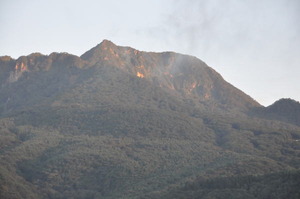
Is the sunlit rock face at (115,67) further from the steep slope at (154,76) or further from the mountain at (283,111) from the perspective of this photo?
the mountain at (283,111)

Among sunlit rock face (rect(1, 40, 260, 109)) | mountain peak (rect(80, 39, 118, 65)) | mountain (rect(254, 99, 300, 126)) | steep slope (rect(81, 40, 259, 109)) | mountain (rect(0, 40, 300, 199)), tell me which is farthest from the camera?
steep slope (rect(81, 40, 259, 109))

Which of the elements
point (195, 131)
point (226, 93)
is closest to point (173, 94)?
point (226, 93)

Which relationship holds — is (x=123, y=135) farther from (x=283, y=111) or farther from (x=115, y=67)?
(x=283, y=111)

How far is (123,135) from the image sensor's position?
129375mm

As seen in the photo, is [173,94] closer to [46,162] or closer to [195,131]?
[195,131]

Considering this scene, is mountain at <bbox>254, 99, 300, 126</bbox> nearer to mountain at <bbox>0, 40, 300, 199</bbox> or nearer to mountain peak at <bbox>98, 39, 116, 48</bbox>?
mountain at <bbox>0, 40, 300, 199</bbox>

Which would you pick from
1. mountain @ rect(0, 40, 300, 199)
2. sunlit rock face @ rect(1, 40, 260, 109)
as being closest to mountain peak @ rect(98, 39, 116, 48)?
sunlit rock face @ rect(1, 40, 260, 109)

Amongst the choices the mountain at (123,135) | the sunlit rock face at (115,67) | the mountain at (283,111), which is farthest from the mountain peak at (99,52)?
the mountain at (283,111)

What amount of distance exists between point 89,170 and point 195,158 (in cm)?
2220

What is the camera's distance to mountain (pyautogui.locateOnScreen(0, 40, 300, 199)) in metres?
98.7

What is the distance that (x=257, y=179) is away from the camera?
82.0 metres

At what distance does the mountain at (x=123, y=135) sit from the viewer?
9869 cm

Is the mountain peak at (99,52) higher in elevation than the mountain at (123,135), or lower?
higher

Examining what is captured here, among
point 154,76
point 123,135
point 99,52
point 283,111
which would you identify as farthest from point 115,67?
point 283,111
